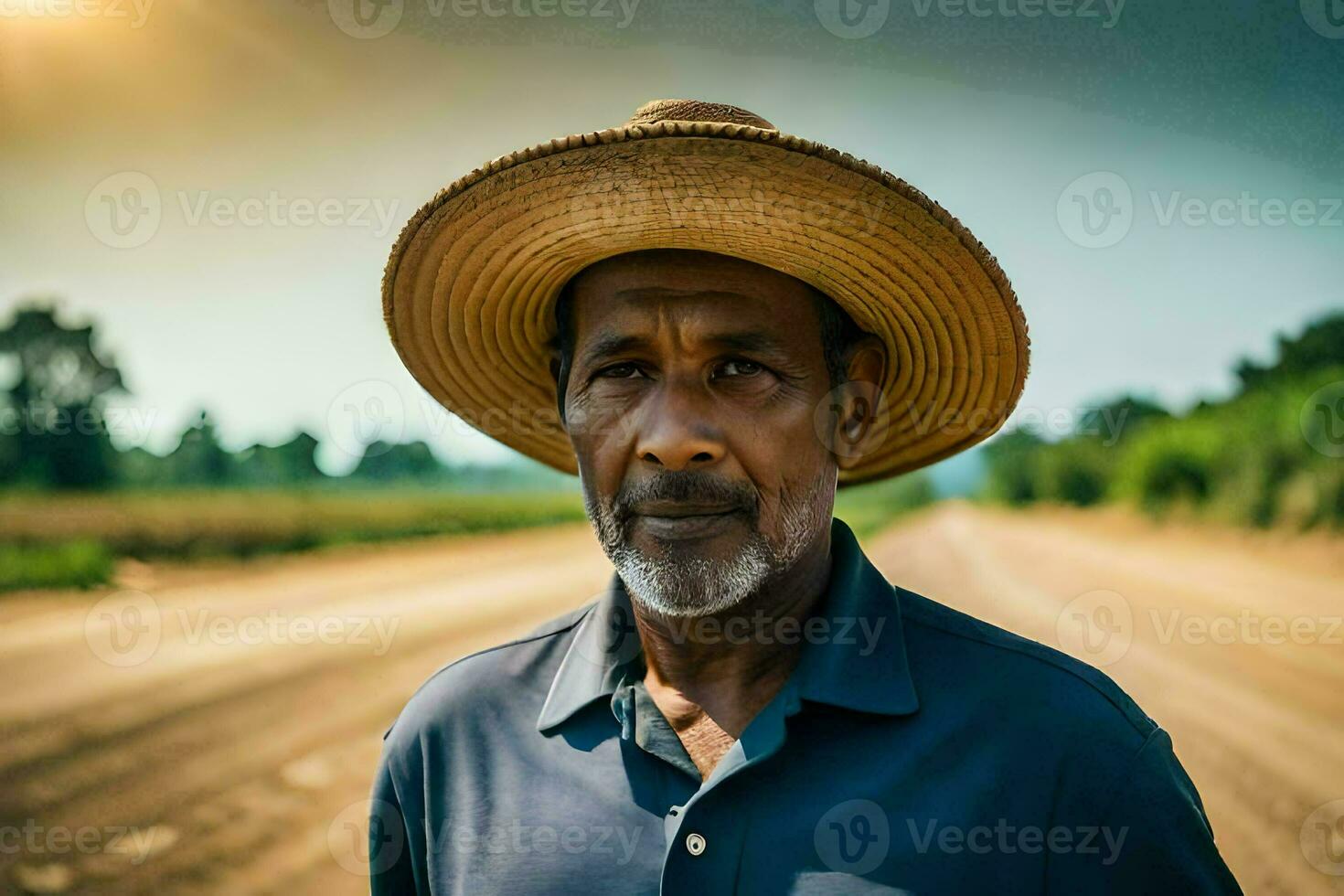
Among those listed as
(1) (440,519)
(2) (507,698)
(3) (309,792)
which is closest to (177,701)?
(3) (309,792)

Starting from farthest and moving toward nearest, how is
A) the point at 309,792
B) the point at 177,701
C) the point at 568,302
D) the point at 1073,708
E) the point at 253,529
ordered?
the point at 253,529, the point at 177,701, the point at 309,792, the point at 568,302, the point at 1073,708

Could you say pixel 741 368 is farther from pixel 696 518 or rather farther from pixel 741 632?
pixel 741 632

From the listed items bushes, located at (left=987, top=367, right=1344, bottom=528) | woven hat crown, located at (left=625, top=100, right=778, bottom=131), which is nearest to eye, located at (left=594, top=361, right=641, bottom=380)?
woven hat crown, located at (left=625, top=100, right=778, bottom=131)

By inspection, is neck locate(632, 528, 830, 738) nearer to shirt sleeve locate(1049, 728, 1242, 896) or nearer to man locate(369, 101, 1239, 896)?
man locate(369, 101, 1239, 896)

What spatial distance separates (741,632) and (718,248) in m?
0.82

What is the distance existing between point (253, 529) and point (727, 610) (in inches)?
896

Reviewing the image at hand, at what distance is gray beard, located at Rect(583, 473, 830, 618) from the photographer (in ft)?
6.33

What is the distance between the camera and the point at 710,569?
1927 millimetres

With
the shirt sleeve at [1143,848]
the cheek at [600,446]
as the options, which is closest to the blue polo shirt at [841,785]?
the shirt sleeve at [1143,848]

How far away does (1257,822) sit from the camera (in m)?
5.95

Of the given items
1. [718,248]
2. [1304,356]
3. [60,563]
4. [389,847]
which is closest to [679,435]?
[718,248]

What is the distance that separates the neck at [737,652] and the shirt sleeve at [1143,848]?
24.9 inches

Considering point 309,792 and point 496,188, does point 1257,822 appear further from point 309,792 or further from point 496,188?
point 309,792

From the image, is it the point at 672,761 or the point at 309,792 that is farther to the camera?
the point at 309,792
